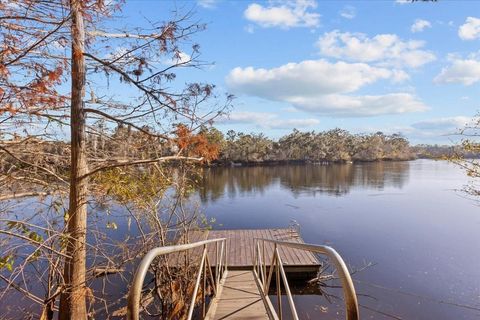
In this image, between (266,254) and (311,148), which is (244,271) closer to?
(266,254)

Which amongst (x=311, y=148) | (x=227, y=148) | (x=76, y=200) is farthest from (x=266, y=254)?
(x=311, y=148)

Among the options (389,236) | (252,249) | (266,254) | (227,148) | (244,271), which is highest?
(227,148)

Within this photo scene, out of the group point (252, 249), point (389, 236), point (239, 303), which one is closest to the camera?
point (239, 303)

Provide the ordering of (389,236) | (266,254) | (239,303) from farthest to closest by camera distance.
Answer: (389,236), (266,254), (239,303)

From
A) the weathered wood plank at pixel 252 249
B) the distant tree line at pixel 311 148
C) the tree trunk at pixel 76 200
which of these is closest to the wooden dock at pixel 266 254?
the weathered wood plank at pixel 252 249

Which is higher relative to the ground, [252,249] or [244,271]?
[244,271]

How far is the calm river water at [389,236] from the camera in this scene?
888 centimetres

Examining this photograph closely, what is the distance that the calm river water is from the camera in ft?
29.1

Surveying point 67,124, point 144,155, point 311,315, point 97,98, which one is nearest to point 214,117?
point 144,155

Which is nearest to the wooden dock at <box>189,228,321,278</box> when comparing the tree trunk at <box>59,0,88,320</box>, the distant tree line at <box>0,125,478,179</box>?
the distant tree line at <box>0,125,478,179</box>

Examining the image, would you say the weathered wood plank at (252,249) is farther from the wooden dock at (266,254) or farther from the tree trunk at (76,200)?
the tree trunk at (76,200)

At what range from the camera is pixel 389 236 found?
15.2m

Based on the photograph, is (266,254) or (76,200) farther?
(266,254)

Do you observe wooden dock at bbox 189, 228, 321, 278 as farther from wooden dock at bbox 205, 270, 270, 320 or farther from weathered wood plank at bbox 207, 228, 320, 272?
wooden dock at bbox 205, 270, 270, 320
